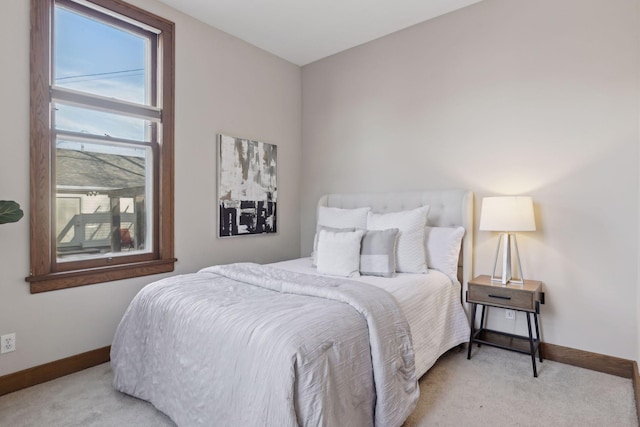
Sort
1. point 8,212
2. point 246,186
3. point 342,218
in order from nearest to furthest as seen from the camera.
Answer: point 8,212 < point 342,218 < point 246,186

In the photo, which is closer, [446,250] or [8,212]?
[8,212]

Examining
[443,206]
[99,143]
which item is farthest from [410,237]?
[99,143]

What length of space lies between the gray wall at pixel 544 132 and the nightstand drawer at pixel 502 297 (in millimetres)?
417

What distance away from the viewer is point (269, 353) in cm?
140

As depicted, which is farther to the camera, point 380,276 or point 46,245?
point 380,276

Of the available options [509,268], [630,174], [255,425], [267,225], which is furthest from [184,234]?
[630,174]

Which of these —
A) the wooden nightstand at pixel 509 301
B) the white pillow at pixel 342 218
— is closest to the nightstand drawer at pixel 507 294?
the wooden nightstand at pixel 509 301

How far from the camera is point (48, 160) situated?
2.36 meters

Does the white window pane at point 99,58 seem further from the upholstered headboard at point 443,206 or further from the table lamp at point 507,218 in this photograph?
the table lamp at point 507,218

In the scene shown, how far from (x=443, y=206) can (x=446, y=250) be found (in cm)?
43

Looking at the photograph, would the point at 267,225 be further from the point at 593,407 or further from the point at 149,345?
the point at 593,407

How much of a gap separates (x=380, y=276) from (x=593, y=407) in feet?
4.64

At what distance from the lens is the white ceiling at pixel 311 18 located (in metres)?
2.96

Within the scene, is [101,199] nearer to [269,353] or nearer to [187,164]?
[187,164]
